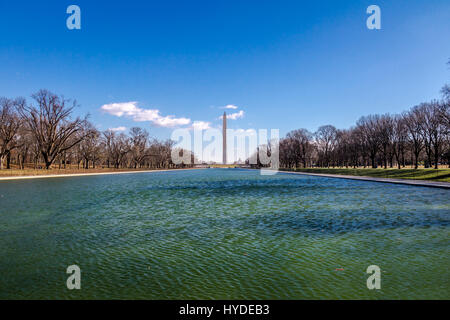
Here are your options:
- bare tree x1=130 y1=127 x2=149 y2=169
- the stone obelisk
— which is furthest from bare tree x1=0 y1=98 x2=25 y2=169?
the stone obelisk

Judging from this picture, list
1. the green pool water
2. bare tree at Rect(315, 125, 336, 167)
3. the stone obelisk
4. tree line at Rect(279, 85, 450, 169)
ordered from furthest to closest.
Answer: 1. the stone obelisk
2. bare tree at Rect(315, 125, 336, 167)
3. tree line at Rect(279, 85, 450, 169)
4. the green pool water

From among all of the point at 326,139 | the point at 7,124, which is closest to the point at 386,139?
the point at 326,139

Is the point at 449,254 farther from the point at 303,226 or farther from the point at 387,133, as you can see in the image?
the point at 387,133

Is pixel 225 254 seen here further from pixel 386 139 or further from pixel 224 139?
pixel 224 139

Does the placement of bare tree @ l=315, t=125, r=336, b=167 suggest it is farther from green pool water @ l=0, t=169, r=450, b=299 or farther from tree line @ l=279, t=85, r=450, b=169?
green pool water @ l=0, t=169, r=450, b=299

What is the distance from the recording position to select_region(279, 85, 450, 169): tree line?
54719 millimetres

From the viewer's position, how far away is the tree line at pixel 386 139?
5472 cm

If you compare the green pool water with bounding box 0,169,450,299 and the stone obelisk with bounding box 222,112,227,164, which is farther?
the stone obelisk with bounding box 222,112,227,164

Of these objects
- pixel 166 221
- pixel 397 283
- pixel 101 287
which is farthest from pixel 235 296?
pixel 166 221

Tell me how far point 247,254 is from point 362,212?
9.26m

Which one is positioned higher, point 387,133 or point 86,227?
point 387,133

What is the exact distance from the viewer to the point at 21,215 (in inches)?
534

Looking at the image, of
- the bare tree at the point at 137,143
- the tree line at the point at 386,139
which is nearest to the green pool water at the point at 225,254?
the tree line at the point at 386,139

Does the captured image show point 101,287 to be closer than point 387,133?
Yes
